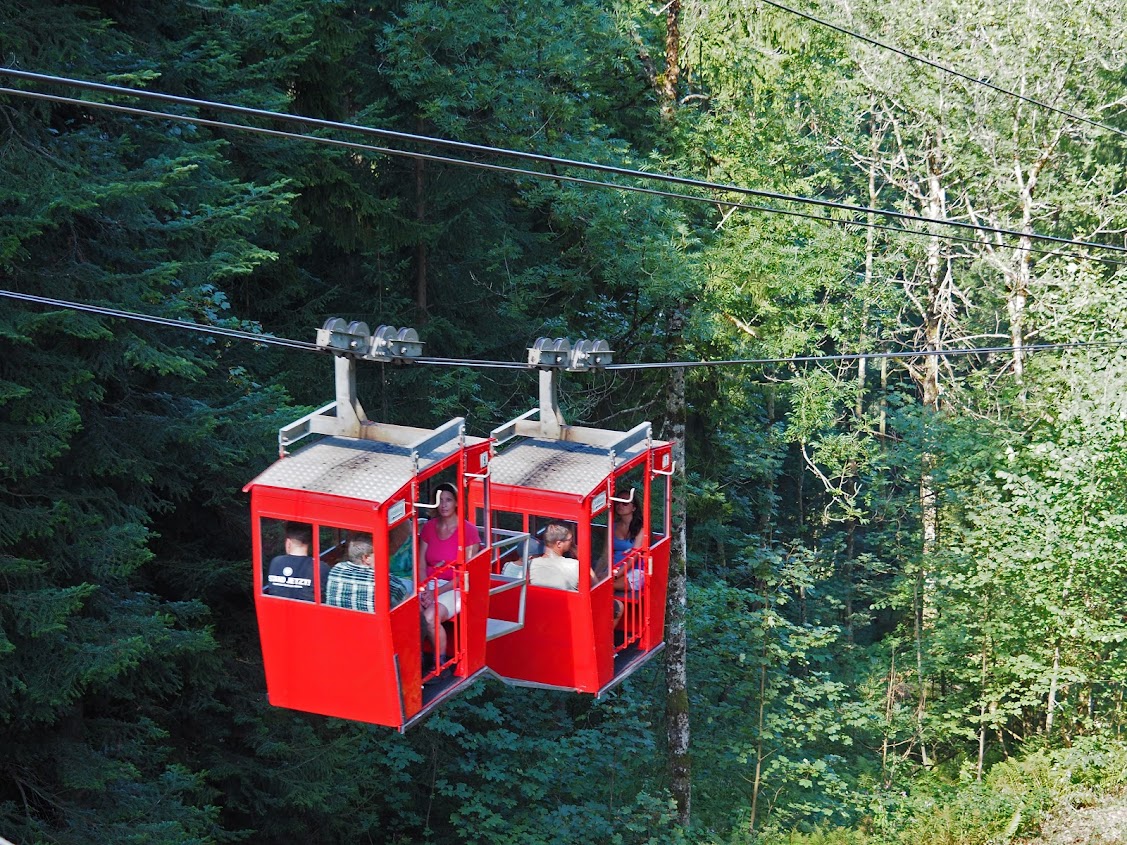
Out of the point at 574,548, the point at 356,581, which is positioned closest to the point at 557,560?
the point at 574,548

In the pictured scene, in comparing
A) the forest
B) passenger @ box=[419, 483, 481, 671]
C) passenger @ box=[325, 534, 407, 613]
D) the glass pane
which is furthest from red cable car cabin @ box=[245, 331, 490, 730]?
the forest

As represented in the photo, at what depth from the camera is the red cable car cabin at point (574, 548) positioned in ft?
24.6

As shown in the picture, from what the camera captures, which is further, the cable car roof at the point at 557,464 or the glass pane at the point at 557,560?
the glass pane at the point at 557,560

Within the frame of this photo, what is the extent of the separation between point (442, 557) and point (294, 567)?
1052 millimetres

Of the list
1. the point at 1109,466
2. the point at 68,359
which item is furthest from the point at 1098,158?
the point at 68,359

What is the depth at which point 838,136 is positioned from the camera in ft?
81.2

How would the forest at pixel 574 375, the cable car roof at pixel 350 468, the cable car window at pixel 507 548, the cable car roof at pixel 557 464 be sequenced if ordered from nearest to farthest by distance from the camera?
the cable car roof at pixel 350 468 → the cable car roof at pixel 557 464 → the cable car window at pixel 507 548 → the forest at pixel 574 375

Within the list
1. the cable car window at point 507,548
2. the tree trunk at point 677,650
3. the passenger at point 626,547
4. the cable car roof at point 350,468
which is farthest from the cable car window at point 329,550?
the tree trunk at point 677,650

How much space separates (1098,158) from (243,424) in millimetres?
17455

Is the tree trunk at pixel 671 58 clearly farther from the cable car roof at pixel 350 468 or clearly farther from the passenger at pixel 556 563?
the cable car roof at pixel 350 468

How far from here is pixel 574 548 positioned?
7750mm

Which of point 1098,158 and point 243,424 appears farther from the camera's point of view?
point 1098,158

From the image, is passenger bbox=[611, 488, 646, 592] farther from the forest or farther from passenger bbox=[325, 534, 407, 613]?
passenger bbox=[325, 534, 407, 613]

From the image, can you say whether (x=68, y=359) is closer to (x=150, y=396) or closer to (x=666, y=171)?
(x=150, y=396)
